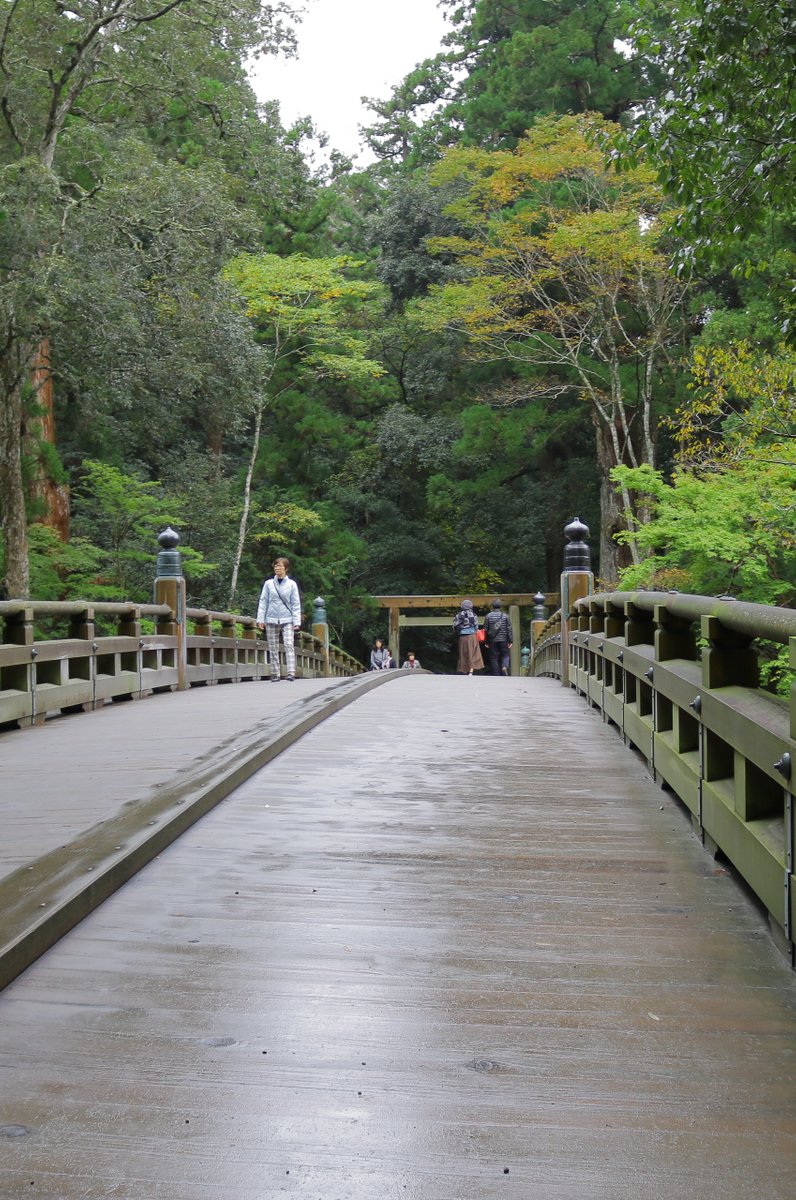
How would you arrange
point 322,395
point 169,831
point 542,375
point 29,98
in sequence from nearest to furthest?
1. point 169,831
2. point 29,98
3. point 542,375
4. point 322,395

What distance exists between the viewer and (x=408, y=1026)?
2451 millimetres

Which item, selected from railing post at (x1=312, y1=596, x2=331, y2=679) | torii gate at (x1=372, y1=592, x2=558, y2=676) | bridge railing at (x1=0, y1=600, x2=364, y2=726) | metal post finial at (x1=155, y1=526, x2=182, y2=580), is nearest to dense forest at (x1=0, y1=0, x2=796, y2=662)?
torii gate at (x1=372, y1=592, x2=558, y2=676)

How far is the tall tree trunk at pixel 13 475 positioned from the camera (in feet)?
48.7

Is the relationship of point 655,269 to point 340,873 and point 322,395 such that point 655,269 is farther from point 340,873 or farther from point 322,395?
point 340,873

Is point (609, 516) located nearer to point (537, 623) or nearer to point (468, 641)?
point (537, 623)

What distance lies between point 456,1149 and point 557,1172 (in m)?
0.18

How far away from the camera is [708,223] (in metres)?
6.55

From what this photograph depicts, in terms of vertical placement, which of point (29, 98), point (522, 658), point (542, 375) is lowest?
point (522, 658)

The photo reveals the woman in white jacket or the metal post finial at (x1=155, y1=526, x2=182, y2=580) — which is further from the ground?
the metal post finial at (x1=155, y1=526, x2=182, y2=580)

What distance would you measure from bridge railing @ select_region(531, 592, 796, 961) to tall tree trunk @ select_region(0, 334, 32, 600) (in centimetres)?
1114

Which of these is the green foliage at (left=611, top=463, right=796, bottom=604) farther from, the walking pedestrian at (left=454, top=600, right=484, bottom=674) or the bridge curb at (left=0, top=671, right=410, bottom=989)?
the bridge curb at (left=0, top=671, right=410, bottom=989)

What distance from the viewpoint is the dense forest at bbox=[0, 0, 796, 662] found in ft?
37.8

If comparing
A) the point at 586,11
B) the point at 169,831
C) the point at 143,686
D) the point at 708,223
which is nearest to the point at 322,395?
the point at 586,11

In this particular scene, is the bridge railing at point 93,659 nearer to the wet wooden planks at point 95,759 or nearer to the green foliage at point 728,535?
the wet wooden planks at point 95,759
